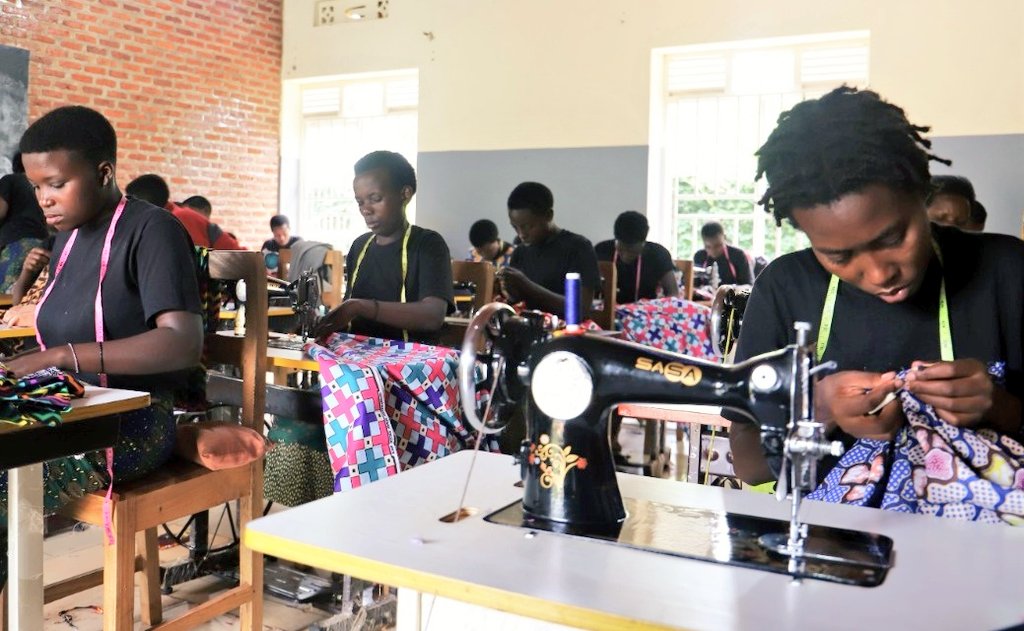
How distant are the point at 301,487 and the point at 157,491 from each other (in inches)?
31.2

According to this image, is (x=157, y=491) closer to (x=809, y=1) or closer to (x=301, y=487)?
(x=301, y=487)

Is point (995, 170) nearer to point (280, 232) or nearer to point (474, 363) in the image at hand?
point (280, 232)

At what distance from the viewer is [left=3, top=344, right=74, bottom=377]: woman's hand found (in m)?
1.97

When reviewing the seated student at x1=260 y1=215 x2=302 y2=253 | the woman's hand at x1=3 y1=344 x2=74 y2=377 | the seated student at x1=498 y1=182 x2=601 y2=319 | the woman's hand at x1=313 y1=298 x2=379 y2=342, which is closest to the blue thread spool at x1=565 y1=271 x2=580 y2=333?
the woman's hand at x1=3 y1=344 x2=74 y2=377

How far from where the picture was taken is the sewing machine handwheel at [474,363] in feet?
4.07

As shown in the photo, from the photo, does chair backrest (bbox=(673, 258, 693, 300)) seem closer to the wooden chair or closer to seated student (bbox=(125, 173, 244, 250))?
seated student (bbox=(125, 173, 244, 250))

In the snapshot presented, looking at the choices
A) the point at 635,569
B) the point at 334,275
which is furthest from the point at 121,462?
the point at 334,275

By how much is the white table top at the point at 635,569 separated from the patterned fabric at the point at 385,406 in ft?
3.93

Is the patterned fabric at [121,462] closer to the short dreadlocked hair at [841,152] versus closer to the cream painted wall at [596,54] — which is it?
the short dreadlocked hair at [841,152]

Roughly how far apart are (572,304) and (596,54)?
6897 millimetres

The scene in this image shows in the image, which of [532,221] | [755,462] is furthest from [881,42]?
[755,462]

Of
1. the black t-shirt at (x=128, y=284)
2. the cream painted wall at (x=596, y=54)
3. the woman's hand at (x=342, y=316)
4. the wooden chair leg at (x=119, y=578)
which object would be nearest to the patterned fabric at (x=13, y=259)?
the woman's hand at (x=342, y=316)

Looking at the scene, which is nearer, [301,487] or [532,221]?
[301,487]

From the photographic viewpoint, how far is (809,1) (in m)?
6.99
